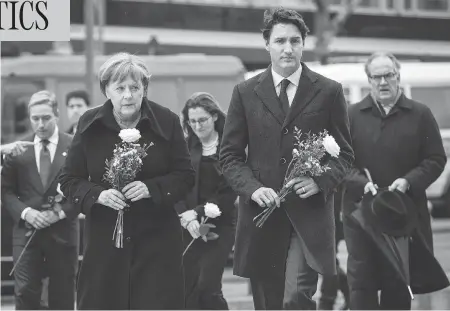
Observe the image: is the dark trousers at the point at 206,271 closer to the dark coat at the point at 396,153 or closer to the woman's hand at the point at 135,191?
the dark coat at the point at 396,153

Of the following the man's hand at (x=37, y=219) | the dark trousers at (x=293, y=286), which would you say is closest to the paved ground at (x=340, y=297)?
the man's hand at (x=37, y=219)

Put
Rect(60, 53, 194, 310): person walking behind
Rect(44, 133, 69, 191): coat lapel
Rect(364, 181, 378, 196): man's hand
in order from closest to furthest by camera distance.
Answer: Rect(60, 53, 194, 310): person walking behind → Rect(364, 181, 378, 196): man's hand → Rect(44, 133, 69, 191): coat lapel

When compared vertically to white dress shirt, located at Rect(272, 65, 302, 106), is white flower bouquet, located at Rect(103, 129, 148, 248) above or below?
below

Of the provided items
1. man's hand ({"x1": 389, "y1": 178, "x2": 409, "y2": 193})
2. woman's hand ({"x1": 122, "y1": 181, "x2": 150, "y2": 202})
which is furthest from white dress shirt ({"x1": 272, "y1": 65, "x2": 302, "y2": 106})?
man's hand ({"x1": 389, "y1": 178, "x2": 409, "y2": 193})

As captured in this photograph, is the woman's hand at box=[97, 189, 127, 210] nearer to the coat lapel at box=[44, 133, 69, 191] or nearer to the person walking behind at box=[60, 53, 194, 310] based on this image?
the person walking behind at box=[60, 53, 194, 310]

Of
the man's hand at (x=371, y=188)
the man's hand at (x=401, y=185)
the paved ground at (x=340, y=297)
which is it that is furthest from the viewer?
the paved ground at (x=340, y=297)

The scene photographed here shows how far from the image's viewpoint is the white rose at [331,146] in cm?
736

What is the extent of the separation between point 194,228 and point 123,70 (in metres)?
2.41

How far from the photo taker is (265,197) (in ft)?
24.1

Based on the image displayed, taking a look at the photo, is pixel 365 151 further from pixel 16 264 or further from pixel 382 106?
pixel 16 264

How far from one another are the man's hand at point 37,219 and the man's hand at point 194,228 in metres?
1.07

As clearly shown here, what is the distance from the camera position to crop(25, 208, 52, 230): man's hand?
9.64 m

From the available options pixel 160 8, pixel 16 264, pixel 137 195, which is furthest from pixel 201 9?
pixel 137 195

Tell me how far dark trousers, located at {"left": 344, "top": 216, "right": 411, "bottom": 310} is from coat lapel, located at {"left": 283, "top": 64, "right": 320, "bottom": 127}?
6.15 feet
